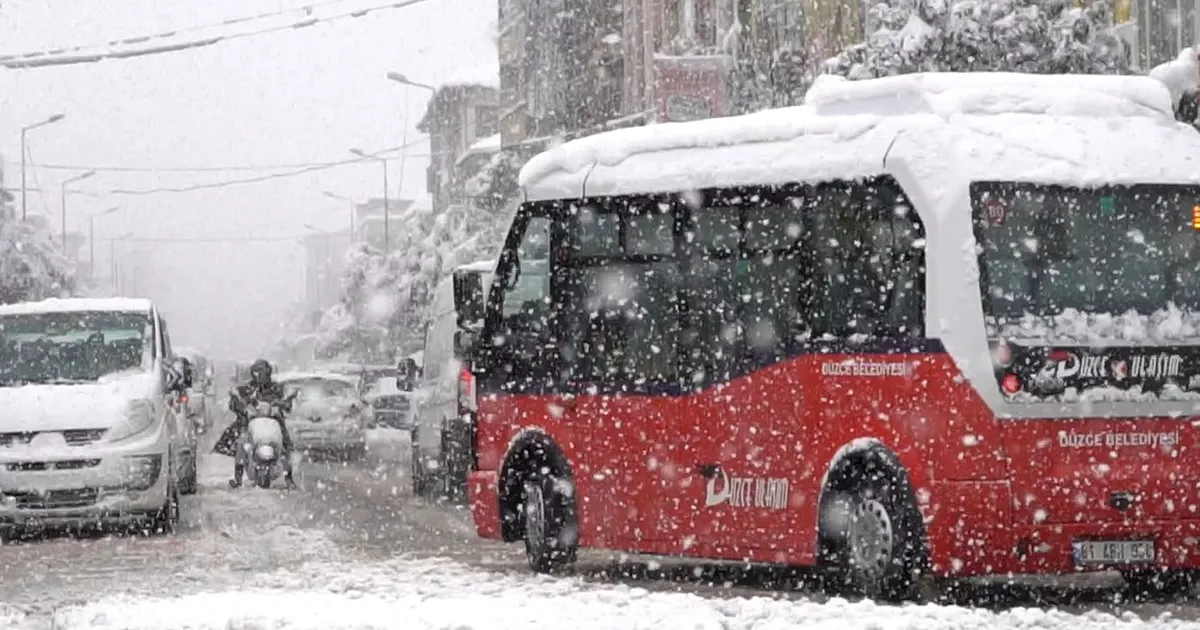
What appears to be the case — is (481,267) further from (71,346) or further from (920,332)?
(920,332)

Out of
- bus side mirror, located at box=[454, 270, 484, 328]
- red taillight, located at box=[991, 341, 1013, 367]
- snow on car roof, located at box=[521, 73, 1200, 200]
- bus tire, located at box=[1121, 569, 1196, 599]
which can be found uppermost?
snow on car roof, located at box=[521, 73, 1200, 200]

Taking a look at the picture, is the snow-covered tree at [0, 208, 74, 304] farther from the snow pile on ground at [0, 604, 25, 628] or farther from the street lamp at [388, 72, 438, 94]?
the snow pile on ground at [0, 604, 25, 628]

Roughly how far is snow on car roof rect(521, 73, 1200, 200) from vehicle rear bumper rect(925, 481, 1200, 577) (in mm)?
1677

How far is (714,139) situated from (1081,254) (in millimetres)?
2807

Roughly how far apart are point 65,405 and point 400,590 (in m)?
8.01

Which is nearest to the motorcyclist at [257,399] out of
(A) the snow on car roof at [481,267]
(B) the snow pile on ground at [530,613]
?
(A) the snow on car roof at [481,267]

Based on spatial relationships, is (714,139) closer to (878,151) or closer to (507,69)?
(878,151)

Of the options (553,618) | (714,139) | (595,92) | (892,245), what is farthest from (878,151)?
(595,92)

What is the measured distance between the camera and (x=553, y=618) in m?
12.3

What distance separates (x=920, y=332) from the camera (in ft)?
44.5

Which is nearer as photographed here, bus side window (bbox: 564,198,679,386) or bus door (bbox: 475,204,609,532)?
bus side window (bbox: 564,198,679,386)

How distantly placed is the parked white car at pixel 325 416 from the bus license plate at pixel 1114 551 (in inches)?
1081

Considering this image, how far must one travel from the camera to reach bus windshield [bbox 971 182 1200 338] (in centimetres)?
1343

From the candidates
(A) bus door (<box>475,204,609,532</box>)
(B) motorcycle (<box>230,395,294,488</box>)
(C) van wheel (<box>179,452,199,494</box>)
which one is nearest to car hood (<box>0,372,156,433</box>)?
(A) bus door (<box>475,204,609,532</box>)
